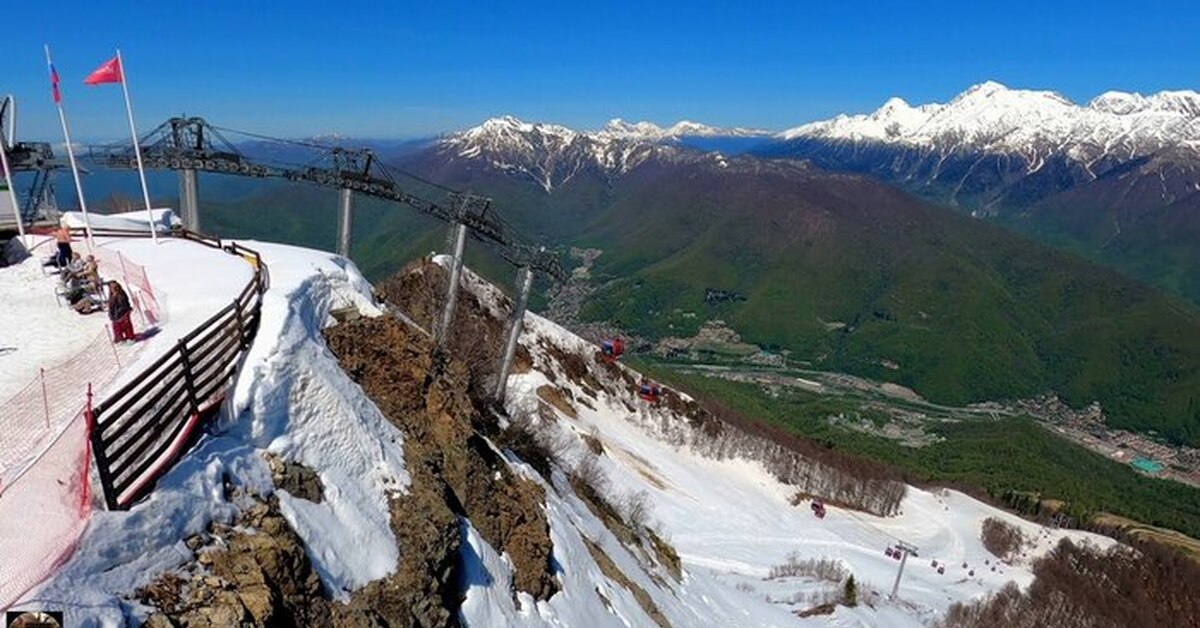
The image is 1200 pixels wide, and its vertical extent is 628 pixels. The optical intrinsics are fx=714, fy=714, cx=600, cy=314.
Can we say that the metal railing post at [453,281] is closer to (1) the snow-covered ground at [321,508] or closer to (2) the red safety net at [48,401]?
(1) the snow-covered ground at [321,508]

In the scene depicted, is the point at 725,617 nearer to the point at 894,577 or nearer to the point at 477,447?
the point at 477,447

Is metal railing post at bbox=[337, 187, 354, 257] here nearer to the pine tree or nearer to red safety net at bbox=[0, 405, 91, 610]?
red safety net at bbox=[0, 405, 91, 610]

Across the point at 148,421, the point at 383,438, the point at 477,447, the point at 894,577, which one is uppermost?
the point at 148,421

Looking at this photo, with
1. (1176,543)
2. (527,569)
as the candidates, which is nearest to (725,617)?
(527,569)

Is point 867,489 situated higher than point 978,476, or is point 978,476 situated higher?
point 867,489

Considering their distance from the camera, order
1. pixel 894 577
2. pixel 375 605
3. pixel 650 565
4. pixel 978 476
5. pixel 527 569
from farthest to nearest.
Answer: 1. pixel 978 476
2. pixel 894 577
3. pixel 650 565
4. pixel 527 569
5. pixel 375 605

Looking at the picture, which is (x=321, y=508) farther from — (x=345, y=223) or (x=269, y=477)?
(x=345, y=223)

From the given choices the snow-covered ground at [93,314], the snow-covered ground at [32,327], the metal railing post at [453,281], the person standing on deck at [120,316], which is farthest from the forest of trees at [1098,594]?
the snow-covered ground at [32,327]
